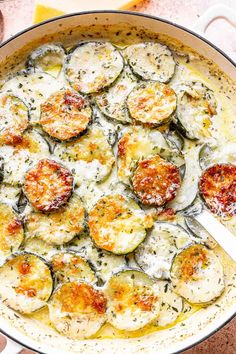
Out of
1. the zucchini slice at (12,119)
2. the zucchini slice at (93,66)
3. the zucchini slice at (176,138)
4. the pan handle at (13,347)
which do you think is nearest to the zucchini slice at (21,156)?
the zucchini slice at (12,119)

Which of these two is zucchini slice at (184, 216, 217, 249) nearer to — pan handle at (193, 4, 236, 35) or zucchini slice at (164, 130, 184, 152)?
zucchini slice at (164, 130, 184, 152)

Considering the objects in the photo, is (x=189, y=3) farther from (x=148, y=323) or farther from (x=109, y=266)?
(x=148, y=323)

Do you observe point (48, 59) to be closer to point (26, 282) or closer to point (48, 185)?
point (48, 185)

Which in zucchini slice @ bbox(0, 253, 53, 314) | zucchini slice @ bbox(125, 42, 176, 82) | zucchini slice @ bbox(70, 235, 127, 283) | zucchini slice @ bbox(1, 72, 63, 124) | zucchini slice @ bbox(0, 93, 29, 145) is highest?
zucchini slice @ bbox(125, 42, 176, 82)

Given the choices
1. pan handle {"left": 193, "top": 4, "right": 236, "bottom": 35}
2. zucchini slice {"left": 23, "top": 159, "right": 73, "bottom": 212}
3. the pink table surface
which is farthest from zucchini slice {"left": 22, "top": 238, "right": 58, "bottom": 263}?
pan handle {"left": 193, "top": 4, "right": 236, "bottom": 35}

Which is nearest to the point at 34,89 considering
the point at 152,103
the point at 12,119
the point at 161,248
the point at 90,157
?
the point at 12,119

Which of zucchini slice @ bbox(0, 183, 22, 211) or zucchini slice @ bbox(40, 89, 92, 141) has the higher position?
zucchini slice @ bbox(40, 89, 92, 141)
